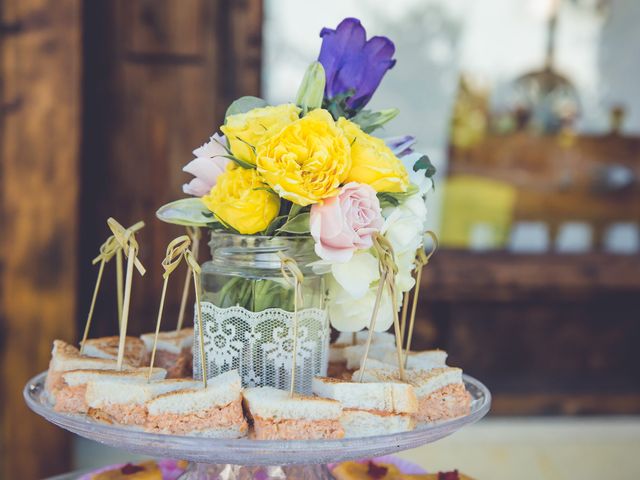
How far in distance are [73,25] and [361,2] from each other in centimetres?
171

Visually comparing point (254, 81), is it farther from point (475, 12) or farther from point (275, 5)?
point (475, 12)

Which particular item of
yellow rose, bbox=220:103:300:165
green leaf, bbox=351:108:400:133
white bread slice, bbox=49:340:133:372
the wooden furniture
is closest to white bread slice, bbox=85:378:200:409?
white bread slice, bbox=49:340:133:372

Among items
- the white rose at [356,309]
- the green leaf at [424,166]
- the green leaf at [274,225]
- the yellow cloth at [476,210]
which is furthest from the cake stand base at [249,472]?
the yellow cloth at [476,210]

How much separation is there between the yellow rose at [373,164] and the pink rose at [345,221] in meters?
0.02

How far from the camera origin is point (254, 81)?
2740 mm

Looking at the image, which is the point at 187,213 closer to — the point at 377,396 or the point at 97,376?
the point at 97,376

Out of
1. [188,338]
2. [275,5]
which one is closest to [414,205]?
[188,338]

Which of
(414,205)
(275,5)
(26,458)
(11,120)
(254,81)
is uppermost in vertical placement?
(275,5)

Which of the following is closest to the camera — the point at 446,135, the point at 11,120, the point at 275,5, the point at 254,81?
the point at 11,120

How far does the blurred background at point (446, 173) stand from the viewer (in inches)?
96.3

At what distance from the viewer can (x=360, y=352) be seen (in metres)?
1.16

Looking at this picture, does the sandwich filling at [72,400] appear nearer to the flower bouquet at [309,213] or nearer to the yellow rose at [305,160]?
the flower bouquet at [309,213]

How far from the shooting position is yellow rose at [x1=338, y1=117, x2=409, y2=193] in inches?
37.4

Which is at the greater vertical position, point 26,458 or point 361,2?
point 361,2
